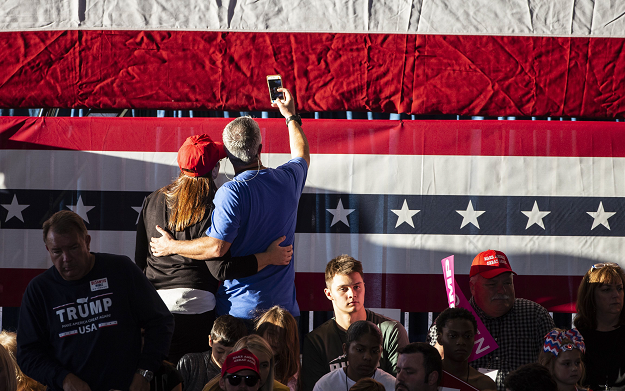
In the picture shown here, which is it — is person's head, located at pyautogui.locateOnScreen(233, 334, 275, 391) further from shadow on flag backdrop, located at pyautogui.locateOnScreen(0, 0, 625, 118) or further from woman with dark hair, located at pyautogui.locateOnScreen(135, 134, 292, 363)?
shadow on flag backdrop, located at pyautogui.locateOnScreen(0, 0, 625, 118)

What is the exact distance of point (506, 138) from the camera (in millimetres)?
4090

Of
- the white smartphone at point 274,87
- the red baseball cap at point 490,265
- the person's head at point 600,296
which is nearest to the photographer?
the person's head at point 600,296

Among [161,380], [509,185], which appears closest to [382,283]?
[509,185]

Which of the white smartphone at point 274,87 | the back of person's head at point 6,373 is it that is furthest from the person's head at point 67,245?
the white smartphone at point 274,87

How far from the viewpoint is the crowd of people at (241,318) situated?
242 centimetres

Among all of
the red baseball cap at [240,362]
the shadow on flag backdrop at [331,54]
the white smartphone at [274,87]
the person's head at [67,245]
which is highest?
the shadow on flag backdrop at [331,54]

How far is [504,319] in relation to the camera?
3264mm

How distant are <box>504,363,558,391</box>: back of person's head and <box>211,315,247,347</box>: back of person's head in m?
1.22

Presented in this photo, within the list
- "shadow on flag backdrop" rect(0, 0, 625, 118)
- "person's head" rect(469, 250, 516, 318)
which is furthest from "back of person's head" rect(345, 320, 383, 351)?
"shadow on flag backdrop" rect(0, 0, 625, 118)

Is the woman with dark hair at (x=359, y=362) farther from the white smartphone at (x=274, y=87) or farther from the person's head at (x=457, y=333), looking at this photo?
the white smartphone at (x=274, y=87)

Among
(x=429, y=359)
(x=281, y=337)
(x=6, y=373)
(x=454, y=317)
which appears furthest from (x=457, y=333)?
(x=6, y=373)

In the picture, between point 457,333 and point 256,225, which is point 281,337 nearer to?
point 256,225

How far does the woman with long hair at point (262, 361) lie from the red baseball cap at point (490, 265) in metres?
1.33

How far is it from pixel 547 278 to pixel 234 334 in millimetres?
2271
